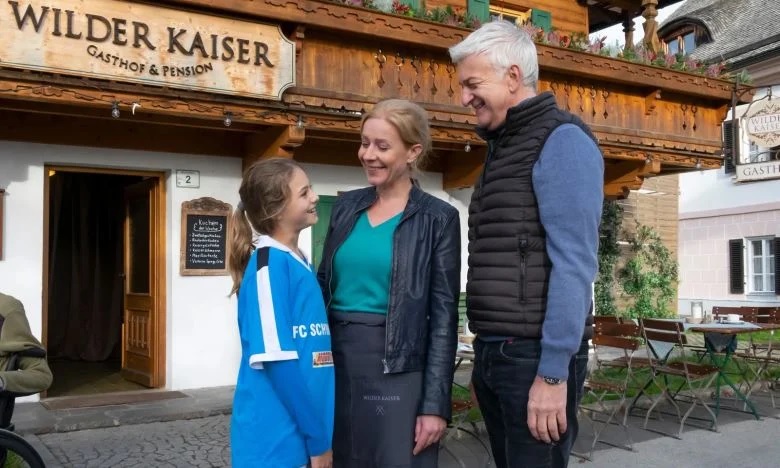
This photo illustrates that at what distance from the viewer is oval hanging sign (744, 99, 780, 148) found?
11.7m

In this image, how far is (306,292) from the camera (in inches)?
92.4

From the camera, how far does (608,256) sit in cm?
1435

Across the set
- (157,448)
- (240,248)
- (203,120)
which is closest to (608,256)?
(203,120)

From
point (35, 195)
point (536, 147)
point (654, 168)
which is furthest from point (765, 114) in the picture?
point (536, 147)

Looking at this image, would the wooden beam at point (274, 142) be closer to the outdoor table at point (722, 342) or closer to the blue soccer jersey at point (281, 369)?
the outdoor table at point (722, 342)

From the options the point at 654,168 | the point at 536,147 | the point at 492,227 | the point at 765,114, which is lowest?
the point at 492,227

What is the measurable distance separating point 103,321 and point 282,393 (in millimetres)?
9845

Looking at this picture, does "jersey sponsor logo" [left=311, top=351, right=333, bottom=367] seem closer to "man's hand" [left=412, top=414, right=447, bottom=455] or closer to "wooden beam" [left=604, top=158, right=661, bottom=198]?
"man's hand" [left=412, top=414, right=447, bottom=455]

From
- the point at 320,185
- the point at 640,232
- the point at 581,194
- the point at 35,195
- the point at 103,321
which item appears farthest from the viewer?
the point at 640,232

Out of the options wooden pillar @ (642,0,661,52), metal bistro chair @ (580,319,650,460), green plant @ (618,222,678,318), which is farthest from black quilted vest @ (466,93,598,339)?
green plant @ (618,222,678,318)

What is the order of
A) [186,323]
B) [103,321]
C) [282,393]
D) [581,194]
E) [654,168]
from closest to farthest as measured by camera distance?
1. [581,194]
2. [282,393]
3. [186,323]
4. [654,168]
5. [103,321]

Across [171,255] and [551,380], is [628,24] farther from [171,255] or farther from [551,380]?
[551,380]

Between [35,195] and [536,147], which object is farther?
[35,195]

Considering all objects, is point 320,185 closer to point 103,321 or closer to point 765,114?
point 103,321
